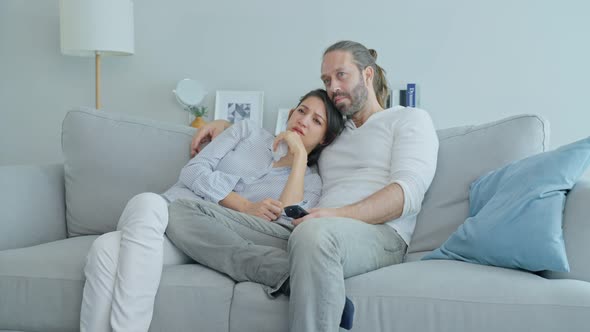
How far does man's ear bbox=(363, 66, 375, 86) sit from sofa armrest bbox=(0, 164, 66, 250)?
121cm

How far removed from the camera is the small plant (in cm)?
341

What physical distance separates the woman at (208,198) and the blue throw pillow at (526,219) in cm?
58

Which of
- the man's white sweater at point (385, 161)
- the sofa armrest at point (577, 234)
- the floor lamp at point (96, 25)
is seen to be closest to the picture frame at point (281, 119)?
the floor lamp at point (96, 25)

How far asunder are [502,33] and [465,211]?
1.61 metres

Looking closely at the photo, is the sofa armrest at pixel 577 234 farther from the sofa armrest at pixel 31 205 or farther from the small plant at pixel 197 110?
the small plant at pixel 197 110

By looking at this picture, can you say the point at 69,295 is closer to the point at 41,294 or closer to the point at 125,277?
the point at 41,294

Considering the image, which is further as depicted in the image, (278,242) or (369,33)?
(369,33)

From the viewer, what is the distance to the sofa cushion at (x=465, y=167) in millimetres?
2053

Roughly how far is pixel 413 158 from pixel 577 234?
1.81 feet

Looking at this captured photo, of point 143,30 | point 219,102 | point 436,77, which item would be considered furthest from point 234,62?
point 436,77

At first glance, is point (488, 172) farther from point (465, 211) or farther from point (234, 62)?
point (234, 62)

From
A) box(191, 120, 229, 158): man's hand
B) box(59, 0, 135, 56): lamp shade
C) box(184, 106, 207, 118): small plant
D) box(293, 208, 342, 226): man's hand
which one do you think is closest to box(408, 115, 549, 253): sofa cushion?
box(293, 208, 342, 226): man's hand

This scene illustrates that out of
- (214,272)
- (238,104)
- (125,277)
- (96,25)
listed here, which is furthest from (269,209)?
(96,25)

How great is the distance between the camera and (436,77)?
11.0ft
